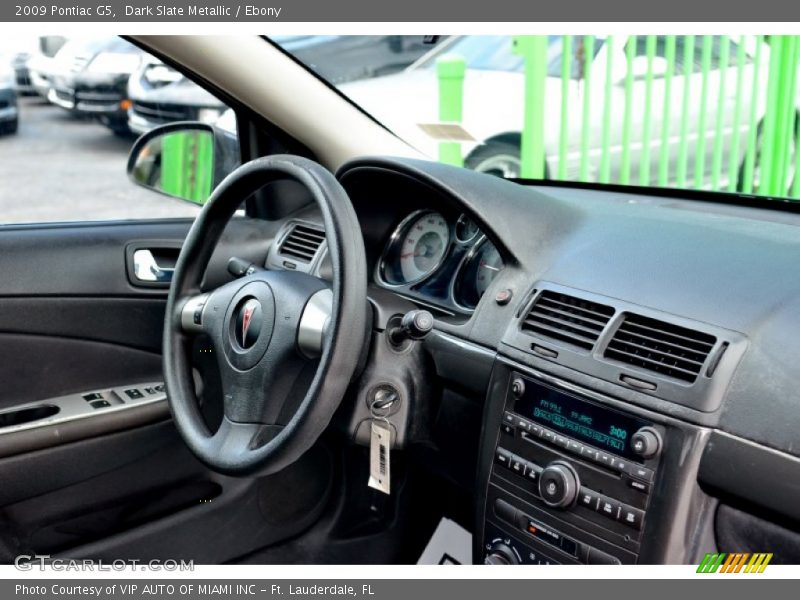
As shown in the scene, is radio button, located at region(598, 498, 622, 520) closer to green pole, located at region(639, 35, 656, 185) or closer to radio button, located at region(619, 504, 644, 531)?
radio button, located at region(619, 504, 644, 531)

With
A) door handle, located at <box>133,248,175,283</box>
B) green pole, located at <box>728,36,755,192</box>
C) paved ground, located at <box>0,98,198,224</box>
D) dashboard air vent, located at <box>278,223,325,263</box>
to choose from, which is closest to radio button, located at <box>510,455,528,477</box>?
dashboard air vent, located at <box>278,223,325,263</box>

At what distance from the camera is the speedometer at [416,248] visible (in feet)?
6.58

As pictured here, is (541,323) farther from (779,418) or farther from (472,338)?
(779,418)

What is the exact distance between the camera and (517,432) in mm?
1641

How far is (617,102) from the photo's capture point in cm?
404

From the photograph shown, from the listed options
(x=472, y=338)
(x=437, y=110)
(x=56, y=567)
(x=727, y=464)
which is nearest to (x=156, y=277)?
(x=56, y=567)

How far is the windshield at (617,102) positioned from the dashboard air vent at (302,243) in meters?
1.34

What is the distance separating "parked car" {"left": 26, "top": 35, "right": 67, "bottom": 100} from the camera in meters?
2.13

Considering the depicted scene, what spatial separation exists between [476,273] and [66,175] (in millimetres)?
1183

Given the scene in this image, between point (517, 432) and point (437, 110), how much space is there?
2411mm

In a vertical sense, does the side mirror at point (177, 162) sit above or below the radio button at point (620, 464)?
above

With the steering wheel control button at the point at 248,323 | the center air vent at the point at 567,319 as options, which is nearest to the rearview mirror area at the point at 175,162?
the steering wheel control button at the point at 248,323

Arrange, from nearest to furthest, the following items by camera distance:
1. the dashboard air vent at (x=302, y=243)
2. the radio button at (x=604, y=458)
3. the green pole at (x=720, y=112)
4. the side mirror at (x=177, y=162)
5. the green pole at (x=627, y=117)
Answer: the radio button at (x=604, y=458) < the dashboard air vent at (x=302, y=243) < the side mirror at (x=177, y=162) < the green pole at (x=720, y=112) < the green pole at (x=627, y=117)

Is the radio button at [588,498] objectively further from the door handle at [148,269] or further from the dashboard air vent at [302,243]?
the door handle at [148,269]
